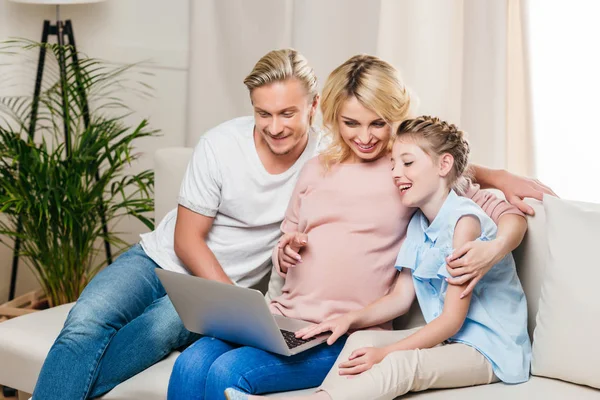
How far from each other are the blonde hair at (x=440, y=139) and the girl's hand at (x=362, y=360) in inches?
16.3

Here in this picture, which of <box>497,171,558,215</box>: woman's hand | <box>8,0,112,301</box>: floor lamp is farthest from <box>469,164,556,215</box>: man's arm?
<box>8,0,112,301</box>: floor lamp

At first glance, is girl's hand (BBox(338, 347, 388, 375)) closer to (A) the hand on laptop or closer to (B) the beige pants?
(B) the beige pants

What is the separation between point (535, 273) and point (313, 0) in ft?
4.76

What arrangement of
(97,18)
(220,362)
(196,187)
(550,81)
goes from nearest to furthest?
1. (220,362)
2. (196,187)
3. (550,81)
4. (97,18)

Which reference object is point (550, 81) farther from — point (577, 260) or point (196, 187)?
point (196, 187)

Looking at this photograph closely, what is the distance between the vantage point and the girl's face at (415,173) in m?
1.83

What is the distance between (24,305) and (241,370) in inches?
65.0

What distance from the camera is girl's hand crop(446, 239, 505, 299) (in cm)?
172

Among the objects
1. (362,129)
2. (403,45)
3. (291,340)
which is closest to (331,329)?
(291,340)

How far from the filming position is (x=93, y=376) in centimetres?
194

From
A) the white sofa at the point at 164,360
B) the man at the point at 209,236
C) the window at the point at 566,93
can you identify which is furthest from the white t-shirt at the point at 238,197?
the window at the point at 566,93

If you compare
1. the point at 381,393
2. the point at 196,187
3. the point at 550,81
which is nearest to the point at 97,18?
the point at 196,187

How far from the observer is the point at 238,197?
212cm

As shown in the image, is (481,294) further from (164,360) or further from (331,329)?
(164,360)
